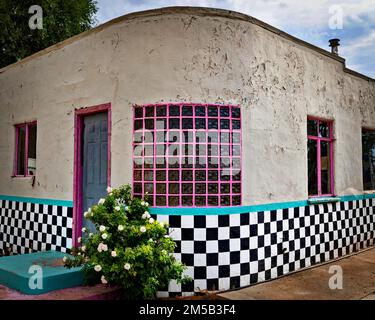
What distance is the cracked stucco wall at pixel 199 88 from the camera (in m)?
Answer: 4.47

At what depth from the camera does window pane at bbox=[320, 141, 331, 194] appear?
233 inches

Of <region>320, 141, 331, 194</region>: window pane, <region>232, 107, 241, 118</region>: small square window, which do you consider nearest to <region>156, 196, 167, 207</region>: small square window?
<region>232, 107, 241, 118</region>: small square window

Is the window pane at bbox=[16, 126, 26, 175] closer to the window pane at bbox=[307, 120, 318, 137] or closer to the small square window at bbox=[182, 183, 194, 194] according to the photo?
the small square window at bbox=[182, 183, 194, 194]

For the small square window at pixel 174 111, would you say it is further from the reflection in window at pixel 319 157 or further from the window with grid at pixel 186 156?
the reflection in window at pixel 319 157

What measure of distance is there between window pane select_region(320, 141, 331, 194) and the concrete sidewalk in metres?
1.26

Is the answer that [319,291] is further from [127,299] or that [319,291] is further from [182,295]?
[127,299]

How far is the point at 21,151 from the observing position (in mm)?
6660

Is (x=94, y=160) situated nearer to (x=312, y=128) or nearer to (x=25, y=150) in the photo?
(x=25, y=150)

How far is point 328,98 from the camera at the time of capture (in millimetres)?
5992

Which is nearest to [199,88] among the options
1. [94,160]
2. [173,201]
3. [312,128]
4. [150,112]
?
[150,112]

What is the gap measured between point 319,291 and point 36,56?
563 cm

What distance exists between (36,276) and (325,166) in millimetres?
4552

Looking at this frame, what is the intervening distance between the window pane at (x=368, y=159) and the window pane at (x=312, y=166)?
69.6 inches

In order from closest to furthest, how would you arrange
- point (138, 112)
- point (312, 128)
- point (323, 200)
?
point (138, 112)
point (323, 200)
point (312, 128)
